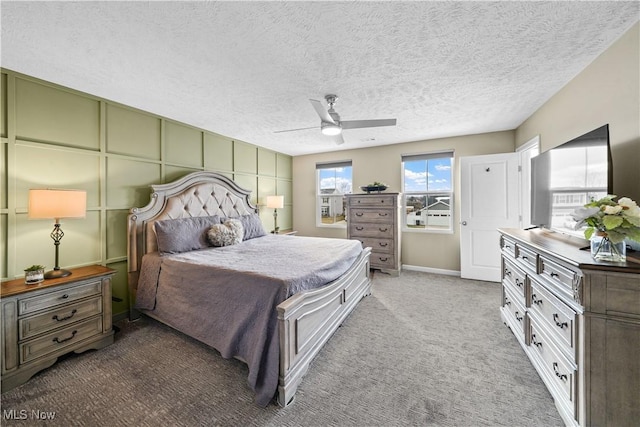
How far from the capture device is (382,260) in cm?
433

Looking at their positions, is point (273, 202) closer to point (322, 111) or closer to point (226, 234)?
point (226, 234)

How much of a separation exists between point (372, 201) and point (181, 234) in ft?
10.0

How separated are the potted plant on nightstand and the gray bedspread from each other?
0.80 metres

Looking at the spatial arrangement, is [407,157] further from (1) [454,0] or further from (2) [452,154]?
(1) [454,0]

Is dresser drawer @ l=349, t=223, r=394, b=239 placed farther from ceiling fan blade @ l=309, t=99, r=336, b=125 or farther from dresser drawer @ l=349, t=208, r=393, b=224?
ceiling fan blade @ l=309, t=99, r=336, b=125

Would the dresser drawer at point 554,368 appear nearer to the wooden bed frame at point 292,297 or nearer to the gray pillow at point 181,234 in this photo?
the wooden bed frame at point 292,297

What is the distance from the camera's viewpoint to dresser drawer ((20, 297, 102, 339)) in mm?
1798

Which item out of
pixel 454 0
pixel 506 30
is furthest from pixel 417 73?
pixel 454 0

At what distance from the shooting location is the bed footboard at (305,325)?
1.58 meters

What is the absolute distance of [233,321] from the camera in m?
1.86

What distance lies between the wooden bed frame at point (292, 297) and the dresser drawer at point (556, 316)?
60.5 inches

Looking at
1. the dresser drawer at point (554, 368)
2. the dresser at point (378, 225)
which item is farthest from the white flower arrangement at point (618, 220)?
the dresser at point (378, 225)

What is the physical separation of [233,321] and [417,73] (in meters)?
2.63

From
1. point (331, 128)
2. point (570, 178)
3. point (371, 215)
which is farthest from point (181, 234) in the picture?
point (570, 178)
